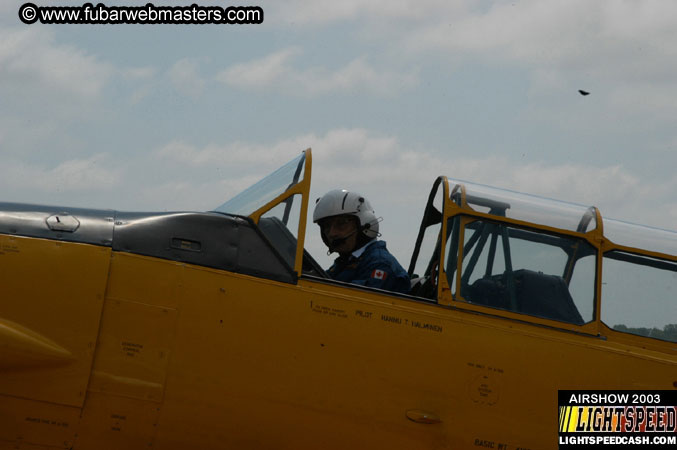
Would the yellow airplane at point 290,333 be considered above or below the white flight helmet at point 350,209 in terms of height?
below

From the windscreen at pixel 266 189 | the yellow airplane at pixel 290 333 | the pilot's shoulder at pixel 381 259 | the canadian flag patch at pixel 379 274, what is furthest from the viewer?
the pilot's shoulder at pixel 381 259

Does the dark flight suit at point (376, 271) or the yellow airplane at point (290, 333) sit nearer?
the yellow airplane at point (290, 333)

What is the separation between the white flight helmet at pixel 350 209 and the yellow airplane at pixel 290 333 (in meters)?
1.22

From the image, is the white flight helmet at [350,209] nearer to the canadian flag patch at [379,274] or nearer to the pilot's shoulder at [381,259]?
the pilot's shoulder at [381,259]

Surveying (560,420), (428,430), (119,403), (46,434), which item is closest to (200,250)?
(119,403)

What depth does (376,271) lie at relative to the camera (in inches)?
232

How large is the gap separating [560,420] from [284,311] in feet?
6.64

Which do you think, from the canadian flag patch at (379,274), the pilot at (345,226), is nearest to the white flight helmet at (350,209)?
the pilot at (345,226)

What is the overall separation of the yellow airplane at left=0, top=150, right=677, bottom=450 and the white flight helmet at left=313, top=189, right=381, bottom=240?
1223 millimetres

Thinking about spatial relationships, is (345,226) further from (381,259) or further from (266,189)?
(266,189)

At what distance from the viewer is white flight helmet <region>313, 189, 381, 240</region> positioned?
6930 mm

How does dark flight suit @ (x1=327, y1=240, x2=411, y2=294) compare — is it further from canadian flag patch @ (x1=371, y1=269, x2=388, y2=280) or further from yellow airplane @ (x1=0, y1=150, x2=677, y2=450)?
yellow airplane @ (x1=0, y1=150, x2=677, y2=450)

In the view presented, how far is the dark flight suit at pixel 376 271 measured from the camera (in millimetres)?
5855

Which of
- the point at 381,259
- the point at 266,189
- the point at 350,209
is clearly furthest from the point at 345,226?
the point at 266,189
